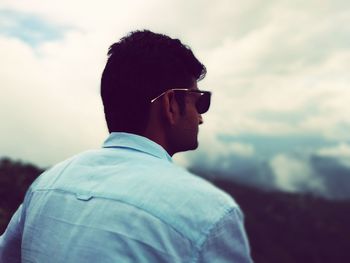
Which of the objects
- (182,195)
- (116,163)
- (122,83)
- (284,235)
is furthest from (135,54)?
(284,235)

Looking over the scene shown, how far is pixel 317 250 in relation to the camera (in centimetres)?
14212

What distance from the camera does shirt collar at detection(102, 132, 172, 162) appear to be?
81.0 inches

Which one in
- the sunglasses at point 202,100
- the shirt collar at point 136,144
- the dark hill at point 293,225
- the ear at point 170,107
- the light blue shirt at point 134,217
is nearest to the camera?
the light blue shirt at point 134,217

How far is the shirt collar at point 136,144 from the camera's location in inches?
81.0

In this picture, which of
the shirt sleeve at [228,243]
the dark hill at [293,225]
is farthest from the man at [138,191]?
the dark hill at [293,225]

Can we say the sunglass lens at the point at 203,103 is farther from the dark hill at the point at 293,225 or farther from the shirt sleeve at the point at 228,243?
the dark hill at the point at 293,225

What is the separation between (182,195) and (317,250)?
152050 mm

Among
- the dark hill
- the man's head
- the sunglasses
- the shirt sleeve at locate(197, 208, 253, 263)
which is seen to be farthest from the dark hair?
the dark hill

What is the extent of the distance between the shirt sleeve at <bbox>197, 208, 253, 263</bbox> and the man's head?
0.75 m

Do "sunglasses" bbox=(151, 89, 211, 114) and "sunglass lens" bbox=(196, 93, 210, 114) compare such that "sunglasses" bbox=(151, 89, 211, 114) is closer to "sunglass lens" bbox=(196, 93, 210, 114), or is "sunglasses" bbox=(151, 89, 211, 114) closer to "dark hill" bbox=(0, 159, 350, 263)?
"sunglass lens" bbox=(196, 93, 210, 114)

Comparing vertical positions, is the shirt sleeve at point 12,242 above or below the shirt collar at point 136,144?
below

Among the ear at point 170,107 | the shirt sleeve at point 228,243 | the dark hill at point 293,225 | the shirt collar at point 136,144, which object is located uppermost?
the ear at point 170,107

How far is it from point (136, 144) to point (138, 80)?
0.39 meters

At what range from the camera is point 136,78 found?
7.58 feet
